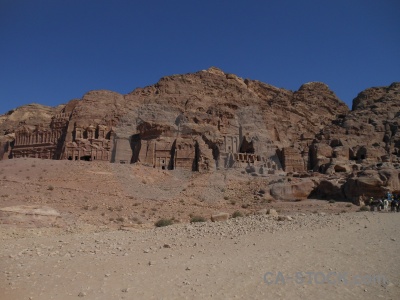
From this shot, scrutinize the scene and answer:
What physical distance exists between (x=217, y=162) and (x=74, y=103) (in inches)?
1123

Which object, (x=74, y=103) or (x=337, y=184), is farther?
(x=74, y=103)

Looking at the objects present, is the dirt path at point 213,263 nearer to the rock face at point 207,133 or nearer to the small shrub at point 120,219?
the small shrub at point 120,219

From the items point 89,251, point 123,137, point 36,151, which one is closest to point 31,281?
point 89,251

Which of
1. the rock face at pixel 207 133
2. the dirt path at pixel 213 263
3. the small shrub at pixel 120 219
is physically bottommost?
the small shrub at pixel 120 219

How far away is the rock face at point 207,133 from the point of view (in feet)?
147

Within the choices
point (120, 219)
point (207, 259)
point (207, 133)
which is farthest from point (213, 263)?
point (207, 133)

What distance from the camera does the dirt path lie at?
7.45m

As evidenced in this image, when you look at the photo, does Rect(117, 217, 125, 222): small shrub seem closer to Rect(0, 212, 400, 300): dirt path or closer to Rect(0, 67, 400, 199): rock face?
Rect(0, 212, 400, 300): dirt path

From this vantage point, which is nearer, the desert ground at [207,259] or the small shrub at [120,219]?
the desert ground at [207,259]

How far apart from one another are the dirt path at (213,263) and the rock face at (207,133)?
70.8 ft

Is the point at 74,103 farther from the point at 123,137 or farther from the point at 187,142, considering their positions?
the point at 187,142

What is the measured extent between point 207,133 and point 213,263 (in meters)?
40.4

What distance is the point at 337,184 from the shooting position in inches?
1244

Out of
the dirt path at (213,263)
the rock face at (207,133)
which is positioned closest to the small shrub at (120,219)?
the dirt path at (213,263)
